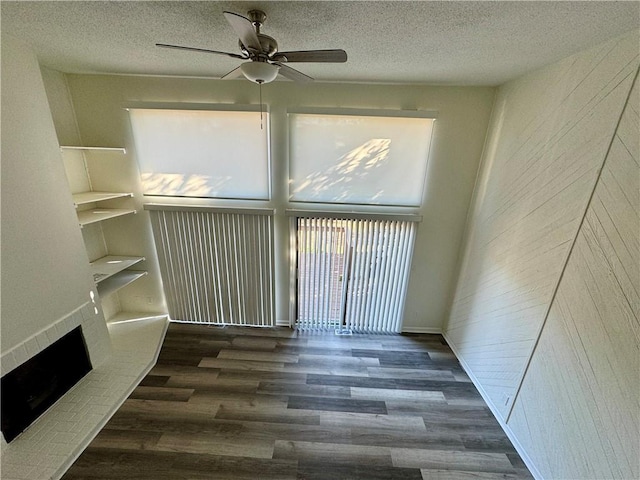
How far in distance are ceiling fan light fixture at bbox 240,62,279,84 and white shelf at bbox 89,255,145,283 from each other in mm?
2466

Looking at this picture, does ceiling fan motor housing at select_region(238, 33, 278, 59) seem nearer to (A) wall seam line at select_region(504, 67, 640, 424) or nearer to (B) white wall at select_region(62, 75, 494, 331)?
(B) white wall at select_region(62, 75, 494, 331)

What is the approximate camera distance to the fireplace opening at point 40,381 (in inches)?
67.4

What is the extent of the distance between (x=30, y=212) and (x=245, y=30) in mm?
2028

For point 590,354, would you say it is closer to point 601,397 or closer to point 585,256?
point 601,397

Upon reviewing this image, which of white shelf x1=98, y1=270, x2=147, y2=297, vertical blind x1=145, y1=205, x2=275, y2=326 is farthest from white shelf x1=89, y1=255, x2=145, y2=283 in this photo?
vertical blind x1=145, y1=205, x2=275, y2=326

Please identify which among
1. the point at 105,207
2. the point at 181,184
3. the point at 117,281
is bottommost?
the point at 117,281

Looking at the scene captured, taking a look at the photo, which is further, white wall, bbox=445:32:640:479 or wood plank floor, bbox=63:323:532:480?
wood plank floor, bbox=63:323:532:480

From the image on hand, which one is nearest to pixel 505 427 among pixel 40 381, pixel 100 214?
pixel 40 381

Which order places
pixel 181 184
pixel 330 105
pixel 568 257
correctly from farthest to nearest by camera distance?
1. pixel 181 184
2. pixel 330 105
3. pixel 568 257

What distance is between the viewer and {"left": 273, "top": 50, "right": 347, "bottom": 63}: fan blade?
1254 mm

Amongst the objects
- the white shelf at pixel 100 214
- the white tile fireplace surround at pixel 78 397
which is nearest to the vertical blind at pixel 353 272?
the white tile fireplace surround at pixel 78 397

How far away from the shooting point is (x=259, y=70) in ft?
4.17

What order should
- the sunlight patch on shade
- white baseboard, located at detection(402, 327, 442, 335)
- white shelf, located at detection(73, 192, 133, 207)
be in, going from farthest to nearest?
white baseboard, located at detection(402, 327, 442, 335), the sunlight patch on shade, white shelf, located at detection(73, 192, 133, 207)

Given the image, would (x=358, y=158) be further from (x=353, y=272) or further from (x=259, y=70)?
(x=259, y=70)
